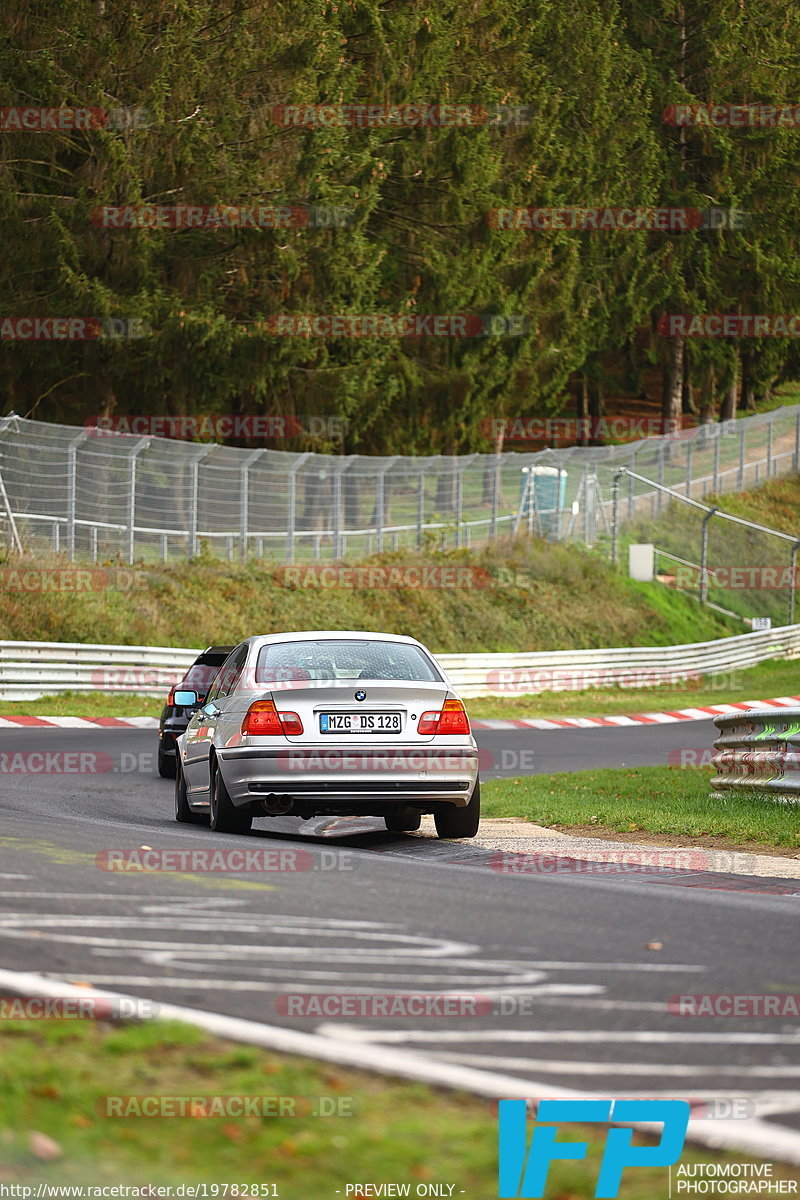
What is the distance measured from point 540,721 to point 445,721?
716 inches

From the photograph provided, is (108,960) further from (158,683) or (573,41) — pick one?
(573,41)

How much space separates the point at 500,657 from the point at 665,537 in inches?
630

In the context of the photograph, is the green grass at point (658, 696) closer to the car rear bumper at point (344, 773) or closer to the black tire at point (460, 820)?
the black tire at point (460, 820)

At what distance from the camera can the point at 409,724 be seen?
1184 cm

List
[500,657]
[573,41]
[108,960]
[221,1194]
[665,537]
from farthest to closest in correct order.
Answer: [573,41] → [665,537] → [500,657] → [108,960] → [221,1194]

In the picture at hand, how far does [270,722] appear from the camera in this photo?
38.5 ft

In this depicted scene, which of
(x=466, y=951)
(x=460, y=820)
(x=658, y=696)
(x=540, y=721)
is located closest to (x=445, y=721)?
(x=460, y=820)

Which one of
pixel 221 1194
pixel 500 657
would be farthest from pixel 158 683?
pixel 221 1194

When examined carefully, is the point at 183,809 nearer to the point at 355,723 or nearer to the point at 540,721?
the point at 355,723

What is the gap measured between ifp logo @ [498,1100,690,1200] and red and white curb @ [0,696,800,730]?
1689cm

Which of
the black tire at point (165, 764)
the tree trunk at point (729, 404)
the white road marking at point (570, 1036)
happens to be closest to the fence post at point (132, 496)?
the black tire at point (165, 764)

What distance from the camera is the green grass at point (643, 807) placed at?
42.9 ft

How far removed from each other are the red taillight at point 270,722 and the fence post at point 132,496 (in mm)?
19814

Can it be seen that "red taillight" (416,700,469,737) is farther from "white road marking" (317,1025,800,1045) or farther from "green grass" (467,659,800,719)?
"green grass" (467,659,800,719)
